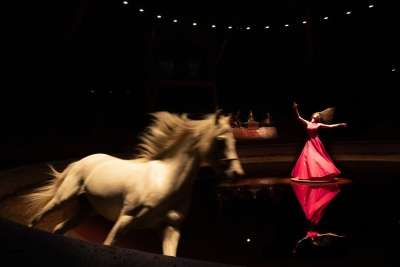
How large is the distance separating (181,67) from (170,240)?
1227 centimetres

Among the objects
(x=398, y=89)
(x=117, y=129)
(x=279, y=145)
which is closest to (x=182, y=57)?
(x=117, y=129)

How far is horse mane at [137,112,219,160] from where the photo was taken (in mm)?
2922

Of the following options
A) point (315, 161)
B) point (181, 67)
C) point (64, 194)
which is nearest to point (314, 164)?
point (315, 161)

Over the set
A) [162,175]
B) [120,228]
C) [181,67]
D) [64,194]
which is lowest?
[120,228]

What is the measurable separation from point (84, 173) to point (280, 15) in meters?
9.41

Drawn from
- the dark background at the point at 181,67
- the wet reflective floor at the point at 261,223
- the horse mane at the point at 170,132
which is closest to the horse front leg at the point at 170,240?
the horse mane at the point at 170,132

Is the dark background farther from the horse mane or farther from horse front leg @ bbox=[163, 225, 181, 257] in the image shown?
horse front leg @ bbox=[163, 225, 181, 257]

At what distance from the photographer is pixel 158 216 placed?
2.83m

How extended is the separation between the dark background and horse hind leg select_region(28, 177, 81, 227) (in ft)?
20.1

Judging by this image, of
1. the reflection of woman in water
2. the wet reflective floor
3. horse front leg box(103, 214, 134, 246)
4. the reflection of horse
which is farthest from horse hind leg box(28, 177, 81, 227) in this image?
the reflection of woman in water

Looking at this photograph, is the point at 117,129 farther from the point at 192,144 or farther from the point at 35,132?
the point at 192,144

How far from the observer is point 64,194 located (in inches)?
126

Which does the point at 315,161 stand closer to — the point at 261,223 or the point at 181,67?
the point at 261,223

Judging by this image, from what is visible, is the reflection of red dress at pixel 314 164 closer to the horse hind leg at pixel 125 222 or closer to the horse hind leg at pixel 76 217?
the horse hind leg at pixel 76 217
